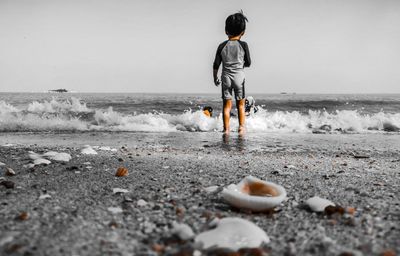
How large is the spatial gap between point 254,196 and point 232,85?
15.4ft

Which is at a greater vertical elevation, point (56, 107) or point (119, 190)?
point (56, 107)

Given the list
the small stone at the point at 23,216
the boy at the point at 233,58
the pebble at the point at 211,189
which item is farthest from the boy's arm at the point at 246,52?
the small stone at the point at 23,216

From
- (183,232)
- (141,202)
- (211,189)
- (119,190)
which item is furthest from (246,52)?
(183,232)

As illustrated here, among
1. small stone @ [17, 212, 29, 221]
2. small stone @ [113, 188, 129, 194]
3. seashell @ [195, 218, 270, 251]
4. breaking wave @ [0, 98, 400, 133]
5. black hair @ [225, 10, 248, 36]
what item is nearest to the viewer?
seashell @ [195, 218, 270, 251]

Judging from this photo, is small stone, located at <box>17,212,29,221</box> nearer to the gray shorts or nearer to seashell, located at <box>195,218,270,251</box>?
seashell, located at <box>195,218,270,251</box>

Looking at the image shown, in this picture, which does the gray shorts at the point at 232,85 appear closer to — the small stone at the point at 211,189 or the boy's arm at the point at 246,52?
the boy's arm at the point at 246,52

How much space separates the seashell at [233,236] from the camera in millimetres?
1660

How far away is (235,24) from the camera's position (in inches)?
251

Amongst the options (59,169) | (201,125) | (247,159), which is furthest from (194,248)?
(201,125)

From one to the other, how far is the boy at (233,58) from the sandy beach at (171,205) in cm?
274

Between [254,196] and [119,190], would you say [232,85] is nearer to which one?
[119,190]

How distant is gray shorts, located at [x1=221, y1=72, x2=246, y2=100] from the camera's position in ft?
21.9

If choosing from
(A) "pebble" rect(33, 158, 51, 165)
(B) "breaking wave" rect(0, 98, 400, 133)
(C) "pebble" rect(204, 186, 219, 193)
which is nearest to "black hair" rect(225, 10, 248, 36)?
(B) "breaking wave" rect(0, 98, 400, 133)

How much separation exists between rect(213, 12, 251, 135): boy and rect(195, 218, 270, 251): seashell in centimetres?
505
